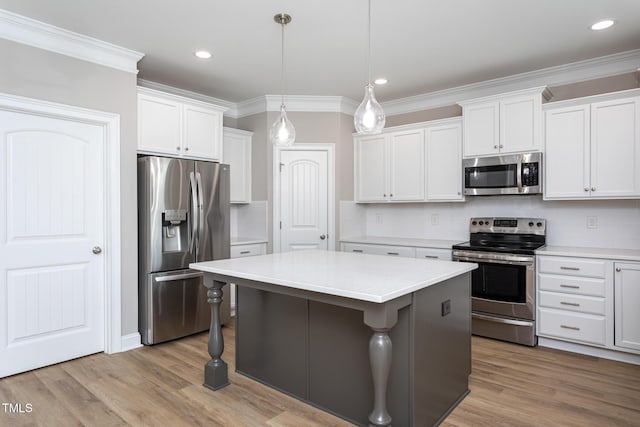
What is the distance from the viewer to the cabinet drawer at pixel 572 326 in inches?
127

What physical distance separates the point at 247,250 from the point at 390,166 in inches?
79.4

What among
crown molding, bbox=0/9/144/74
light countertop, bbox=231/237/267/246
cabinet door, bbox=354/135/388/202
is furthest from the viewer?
cabinet door, bbox=354/135/388/202

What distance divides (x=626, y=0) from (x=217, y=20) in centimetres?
284

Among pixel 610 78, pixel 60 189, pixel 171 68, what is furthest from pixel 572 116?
pixel 60 189

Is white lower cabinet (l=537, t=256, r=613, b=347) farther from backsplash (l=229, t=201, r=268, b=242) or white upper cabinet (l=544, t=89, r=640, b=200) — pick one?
backsplash (l=229, t=201, r=268, b=242)

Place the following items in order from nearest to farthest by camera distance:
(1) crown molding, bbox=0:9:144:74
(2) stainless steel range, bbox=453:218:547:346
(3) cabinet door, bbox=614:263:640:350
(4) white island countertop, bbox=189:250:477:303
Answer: (4) white island countertop, bbox=189:250:477:303 → (1) crown molding, bbox=0:9:144:74 → (3) cabinet door, bbox=614:263:640:350 → (2) stainless steel range, bbox=453:218:547:346

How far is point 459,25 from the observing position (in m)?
2.96

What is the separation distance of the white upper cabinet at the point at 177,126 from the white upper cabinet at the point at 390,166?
6.04ft

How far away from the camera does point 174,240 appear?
3.63 meters

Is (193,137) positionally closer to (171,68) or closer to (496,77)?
(171,68)

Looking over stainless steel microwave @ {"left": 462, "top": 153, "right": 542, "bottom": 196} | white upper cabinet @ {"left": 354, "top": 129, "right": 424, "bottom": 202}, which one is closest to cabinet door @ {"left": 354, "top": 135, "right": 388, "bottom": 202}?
white upper cabinet @ {"left": 354, "top": 129, "right": 424, "bottom": 202}

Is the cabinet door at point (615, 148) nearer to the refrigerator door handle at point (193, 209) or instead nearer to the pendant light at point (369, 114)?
the pendant light at point (369, 114)

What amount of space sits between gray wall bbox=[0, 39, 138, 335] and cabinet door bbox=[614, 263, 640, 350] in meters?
4.09

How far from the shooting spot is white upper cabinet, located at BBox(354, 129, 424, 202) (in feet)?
14.9
